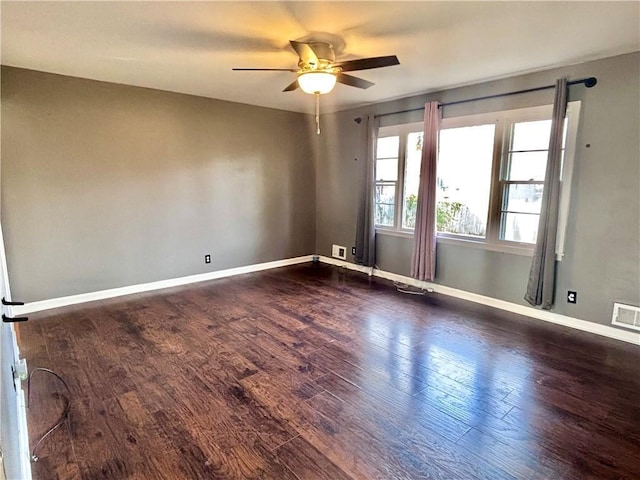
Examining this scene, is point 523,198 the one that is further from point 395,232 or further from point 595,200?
point 395,232

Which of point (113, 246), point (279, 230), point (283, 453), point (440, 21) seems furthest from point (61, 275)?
point (440, 21)

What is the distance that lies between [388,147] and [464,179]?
122 cm

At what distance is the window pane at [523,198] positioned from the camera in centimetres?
364

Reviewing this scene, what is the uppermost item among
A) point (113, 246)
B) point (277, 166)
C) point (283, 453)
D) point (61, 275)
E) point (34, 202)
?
point (277, 166)

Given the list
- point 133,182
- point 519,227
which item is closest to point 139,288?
point 133,182

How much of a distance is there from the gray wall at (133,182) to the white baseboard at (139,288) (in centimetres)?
7

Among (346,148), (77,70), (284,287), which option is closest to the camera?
(77,70)

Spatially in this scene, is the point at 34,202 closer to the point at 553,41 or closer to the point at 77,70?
the point at 77,70

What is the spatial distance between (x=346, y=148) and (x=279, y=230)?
164cm

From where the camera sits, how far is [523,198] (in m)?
3.74

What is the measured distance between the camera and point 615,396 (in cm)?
237

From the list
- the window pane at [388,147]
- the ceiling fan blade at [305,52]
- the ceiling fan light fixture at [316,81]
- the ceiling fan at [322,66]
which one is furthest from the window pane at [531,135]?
the ceiling fan blade at [305,52]

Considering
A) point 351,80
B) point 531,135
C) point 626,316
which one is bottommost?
point 626,316

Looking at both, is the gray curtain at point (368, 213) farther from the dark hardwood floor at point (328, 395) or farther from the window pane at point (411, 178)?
the dark hardwood floor at point (328, 395)
